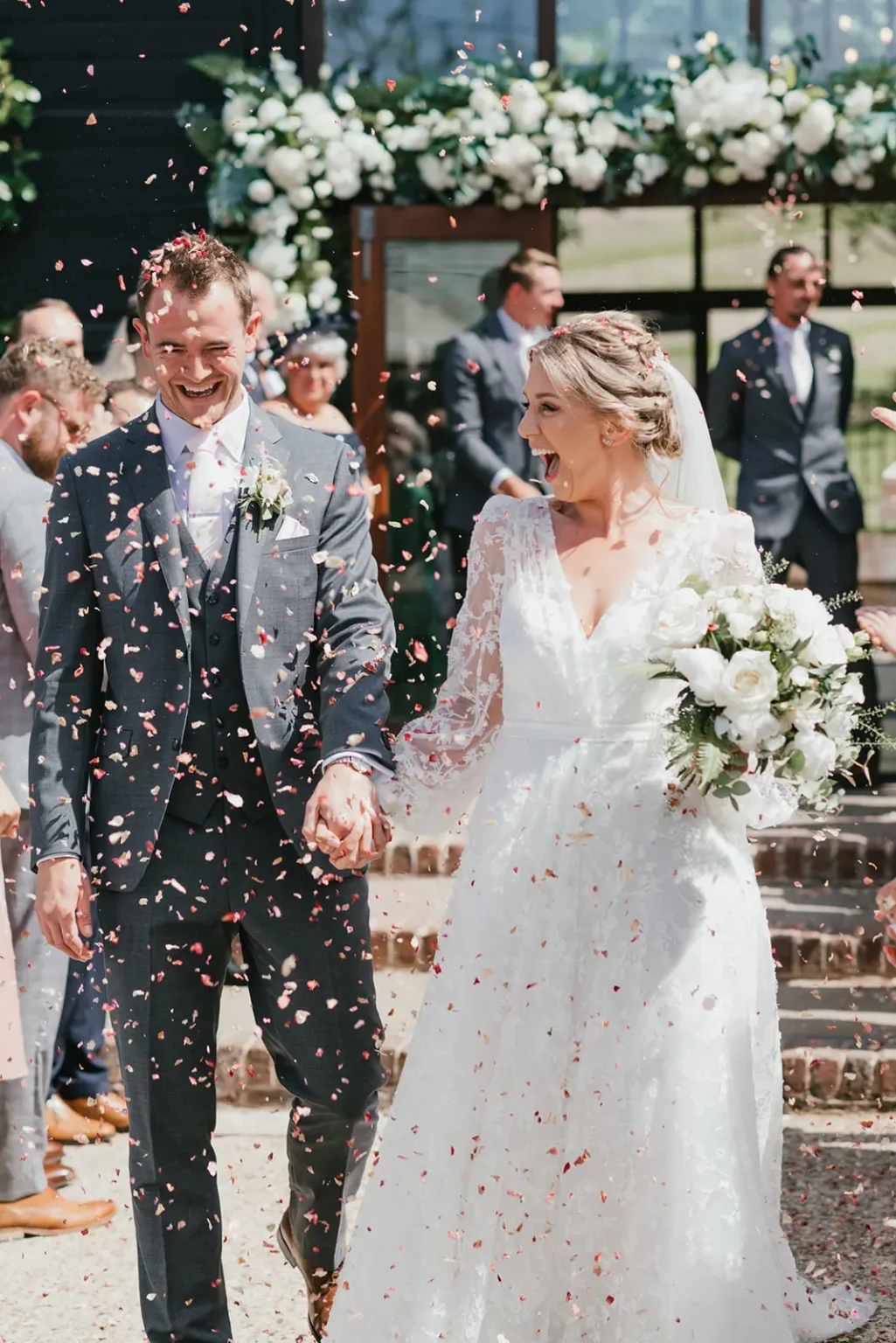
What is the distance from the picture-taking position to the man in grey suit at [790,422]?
7.93 meters

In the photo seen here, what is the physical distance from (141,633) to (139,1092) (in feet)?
2.87

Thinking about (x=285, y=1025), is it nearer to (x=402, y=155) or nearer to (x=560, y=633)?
(x=560, y=633)

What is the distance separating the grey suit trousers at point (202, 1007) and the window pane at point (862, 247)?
19.3 ft

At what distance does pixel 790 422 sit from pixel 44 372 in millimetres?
3743

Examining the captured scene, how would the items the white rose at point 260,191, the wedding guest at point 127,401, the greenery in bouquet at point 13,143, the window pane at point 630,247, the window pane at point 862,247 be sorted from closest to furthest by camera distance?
the wedding guest at point 127,401 < the white rose at point 260,191 < the window pane at point 862,247 < the window pane at point 630,247 < the greenery in bouquet at point 13,143

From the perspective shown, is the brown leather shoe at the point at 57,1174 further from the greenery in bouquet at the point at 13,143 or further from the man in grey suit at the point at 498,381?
the greenery in bouquet at the point at 13,143

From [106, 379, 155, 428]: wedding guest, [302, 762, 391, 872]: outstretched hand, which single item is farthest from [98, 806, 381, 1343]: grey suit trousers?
[106, 379, 155, 428]: wedding guest

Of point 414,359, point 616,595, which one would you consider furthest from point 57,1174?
point 414,359

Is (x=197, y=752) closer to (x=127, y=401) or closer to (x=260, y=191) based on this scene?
(x=127, y=401)

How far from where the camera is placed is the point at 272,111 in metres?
8.49

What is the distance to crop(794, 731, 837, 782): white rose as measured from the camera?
11.2 feet

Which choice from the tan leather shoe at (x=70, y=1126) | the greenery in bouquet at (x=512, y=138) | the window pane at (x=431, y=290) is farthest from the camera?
the window pane at (x=431, y=290)

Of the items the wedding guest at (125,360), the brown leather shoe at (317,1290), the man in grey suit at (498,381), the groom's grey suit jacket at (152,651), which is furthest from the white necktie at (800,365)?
the brown leather shoe at (317,1290)

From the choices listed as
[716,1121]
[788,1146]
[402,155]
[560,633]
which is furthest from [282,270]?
[716,1121]
